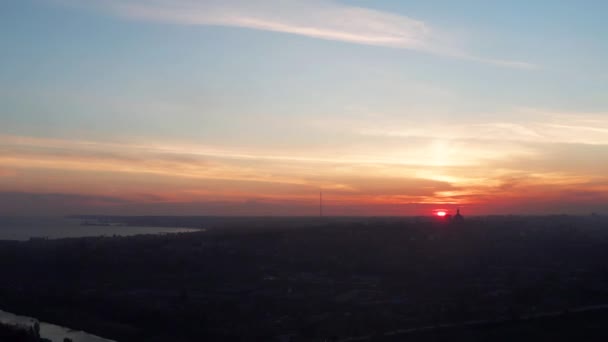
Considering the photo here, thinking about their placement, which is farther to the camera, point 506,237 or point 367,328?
point 506,237

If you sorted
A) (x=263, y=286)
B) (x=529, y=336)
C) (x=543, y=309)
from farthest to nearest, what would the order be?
(x=263, y=286) → (x=543, y=309) → (x=529, y=336)

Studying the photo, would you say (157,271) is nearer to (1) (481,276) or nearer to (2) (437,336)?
(1) (481,276)

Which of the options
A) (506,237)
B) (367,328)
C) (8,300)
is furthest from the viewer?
(506,237)

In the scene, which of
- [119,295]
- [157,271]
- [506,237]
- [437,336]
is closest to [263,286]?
[119,295]

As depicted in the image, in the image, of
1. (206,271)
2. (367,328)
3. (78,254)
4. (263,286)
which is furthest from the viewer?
(78,254)

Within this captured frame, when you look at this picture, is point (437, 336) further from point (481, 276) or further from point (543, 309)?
point (481, 276)

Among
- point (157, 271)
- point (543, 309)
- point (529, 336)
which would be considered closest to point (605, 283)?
point (543, 309)
